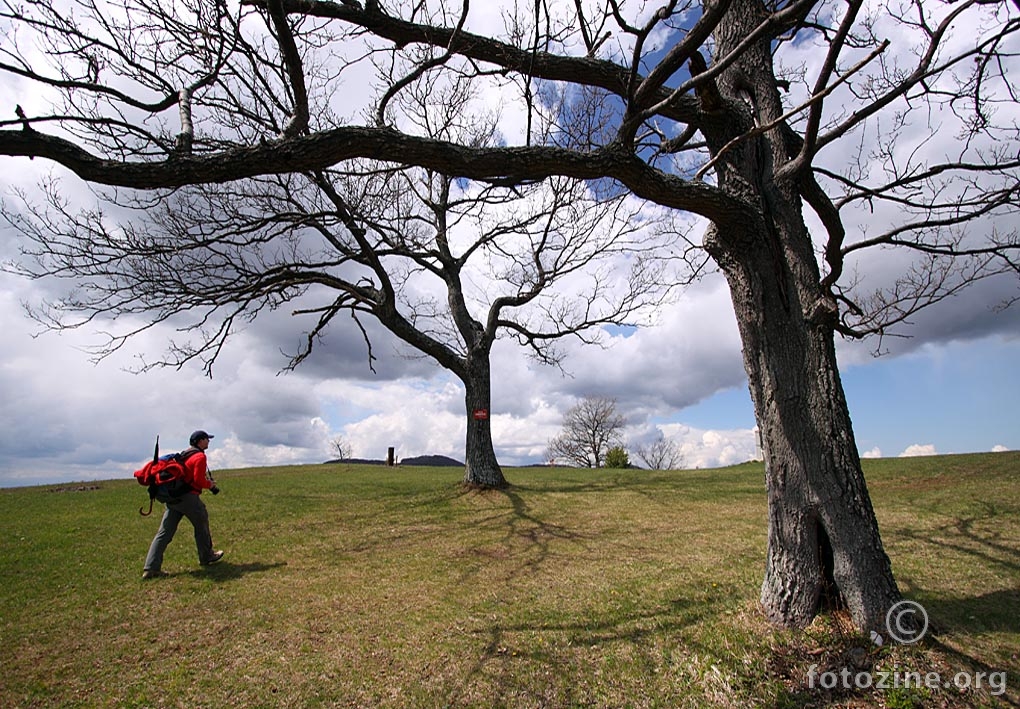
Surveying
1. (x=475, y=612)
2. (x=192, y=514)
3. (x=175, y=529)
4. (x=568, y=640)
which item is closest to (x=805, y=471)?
(x=568, y=640)

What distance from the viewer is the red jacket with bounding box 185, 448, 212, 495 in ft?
23.2

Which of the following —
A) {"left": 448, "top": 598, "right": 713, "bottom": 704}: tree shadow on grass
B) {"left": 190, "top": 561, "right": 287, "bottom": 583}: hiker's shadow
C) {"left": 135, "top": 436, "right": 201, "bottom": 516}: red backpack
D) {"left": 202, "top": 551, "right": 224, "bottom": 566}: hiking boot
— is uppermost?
{"left": 135, "top": 436, "right": 201, "bottom": 516}: red backpack

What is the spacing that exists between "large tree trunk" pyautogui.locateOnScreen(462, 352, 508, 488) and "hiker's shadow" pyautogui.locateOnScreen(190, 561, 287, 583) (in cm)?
619

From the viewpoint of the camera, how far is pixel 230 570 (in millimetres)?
7250

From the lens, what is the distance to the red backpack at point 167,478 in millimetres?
6914

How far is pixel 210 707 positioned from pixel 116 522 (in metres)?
7.91

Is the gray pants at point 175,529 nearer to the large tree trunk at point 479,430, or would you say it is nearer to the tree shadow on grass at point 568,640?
the tree shadow on grass at point 568,640

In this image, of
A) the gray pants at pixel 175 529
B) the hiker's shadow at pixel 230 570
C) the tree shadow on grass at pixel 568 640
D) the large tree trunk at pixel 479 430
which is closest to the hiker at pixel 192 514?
the gray pants at pixel 175 529

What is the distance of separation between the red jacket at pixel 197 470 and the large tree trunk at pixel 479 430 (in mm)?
7112

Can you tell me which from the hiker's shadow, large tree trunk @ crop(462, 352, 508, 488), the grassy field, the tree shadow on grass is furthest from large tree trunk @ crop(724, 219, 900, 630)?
large tree trunk @ crop(462, 352, 508, 488)

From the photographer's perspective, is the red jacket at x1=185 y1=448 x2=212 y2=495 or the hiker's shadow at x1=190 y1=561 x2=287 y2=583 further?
the red jacket at x1=185 y1=448 x2=212 y2=495

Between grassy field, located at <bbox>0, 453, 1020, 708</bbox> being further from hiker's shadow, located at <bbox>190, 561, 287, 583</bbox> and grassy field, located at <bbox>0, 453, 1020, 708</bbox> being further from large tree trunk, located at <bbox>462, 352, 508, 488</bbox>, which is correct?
large tree trunk, located at <bbox>462, 352, 508, 488</bbox>

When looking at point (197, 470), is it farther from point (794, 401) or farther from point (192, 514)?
point (794, 401)

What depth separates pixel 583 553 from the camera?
7906 millimetres
